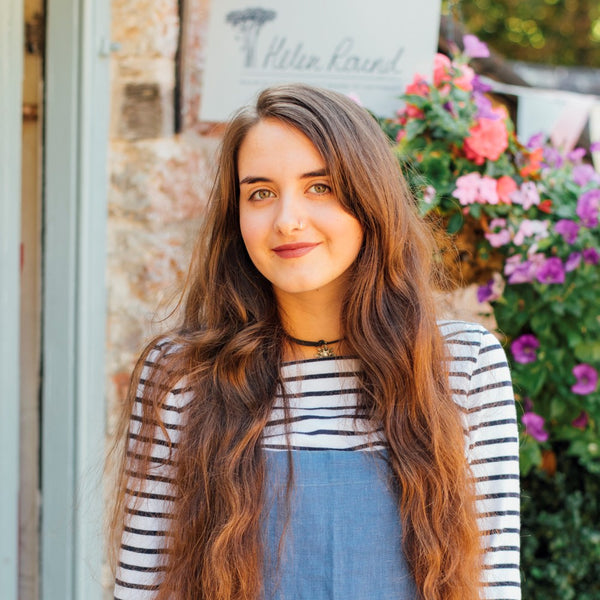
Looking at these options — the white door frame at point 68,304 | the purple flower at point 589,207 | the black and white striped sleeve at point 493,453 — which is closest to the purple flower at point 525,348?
the purple flower at point 589,207

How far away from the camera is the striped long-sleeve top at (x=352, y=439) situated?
1561 mm

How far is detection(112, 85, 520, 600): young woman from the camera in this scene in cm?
151

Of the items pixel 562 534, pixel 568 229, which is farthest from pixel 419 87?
pixel 562 534

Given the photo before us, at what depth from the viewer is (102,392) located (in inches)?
92.9

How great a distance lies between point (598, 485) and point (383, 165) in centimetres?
183

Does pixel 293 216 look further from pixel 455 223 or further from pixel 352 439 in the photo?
pixel 455 223

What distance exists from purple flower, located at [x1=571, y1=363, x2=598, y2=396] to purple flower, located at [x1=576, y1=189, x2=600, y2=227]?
41 cm

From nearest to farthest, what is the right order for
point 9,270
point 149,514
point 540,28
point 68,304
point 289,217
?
point 289,217 → point 149,514 → point 9,270 → point 68,304 → point 540,28

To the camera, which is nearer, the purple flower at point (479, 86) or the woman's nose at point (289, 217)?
the woman's nose at point (289, 217)

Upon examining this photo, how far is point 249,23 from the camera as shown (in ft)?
8.19

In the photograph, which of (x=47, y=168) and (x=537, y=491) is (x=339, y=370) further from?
(x=537, y=491)

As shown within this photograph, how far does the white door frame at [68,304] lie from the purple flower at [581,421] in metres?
1.40

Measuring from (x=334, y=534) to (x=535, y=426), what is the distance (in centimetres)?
116

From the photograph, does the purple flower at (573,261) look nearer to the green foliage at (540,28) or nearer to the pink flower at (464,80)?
the pink flower at (464,80)
